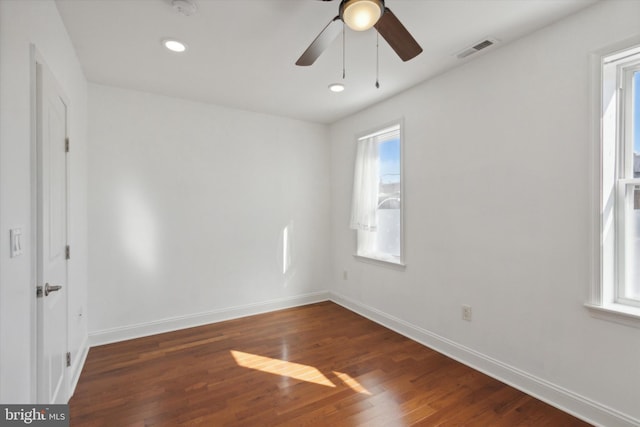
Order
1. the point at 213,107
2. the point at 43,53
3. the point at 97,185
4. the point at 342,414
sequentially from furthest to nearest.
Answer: the point at 213,107 < the point at 97,185 < the point at 342,414 < the point at 43,53

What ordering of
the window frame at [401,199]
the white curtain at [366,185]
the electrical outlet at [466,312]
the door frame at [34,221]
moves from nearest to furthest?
the door frame at [34,221] → the electrical outlet at [466,312] → the window frame at [401,199] → the white curtain at [366,185]

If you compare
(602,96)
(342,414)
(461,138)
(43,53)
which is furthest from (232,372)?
(602,96)

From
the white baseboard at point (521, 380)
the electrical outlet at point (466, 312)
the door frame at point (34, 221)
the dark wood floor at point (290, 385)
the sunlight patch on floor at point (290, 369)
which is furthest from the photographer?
the electrical outlet at point (466, 312)

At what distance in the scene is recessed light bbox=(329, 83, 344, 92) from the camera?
304 centimetres

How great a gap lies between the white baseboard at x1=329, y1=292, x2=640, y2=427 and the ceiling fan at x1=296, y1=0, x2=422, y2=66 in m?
2.37

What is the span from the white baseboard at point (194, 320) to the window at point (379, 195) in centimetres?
111

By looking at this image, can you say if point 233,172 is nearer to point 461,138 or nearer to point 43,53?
point 43,53

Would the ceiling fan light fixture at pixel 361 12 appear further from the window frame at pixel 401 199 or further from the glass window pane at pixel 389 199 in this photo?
the glass window pane at pixel 389 199

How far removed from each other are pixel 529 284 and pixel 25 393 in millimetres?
2956

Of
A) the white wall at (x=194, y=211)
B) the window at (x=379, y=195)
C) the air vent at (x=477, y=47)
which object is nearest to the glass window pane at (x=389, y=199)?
the window at (x=379, y=195)

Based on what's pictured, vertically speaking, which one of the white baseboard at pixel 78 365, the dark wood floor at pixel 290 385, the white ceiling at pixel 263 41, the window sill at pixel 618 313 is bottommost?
the dark wood floor at pixel 290 385

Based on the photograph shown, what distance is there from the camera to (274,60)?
2551 mm

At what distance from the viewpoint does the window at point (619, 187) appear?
1.84 m

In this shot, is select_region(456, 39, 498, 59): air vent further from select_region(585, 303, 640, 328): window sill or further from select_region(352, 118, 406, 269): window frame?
select_region(585, 303, 640, 328): window sill
